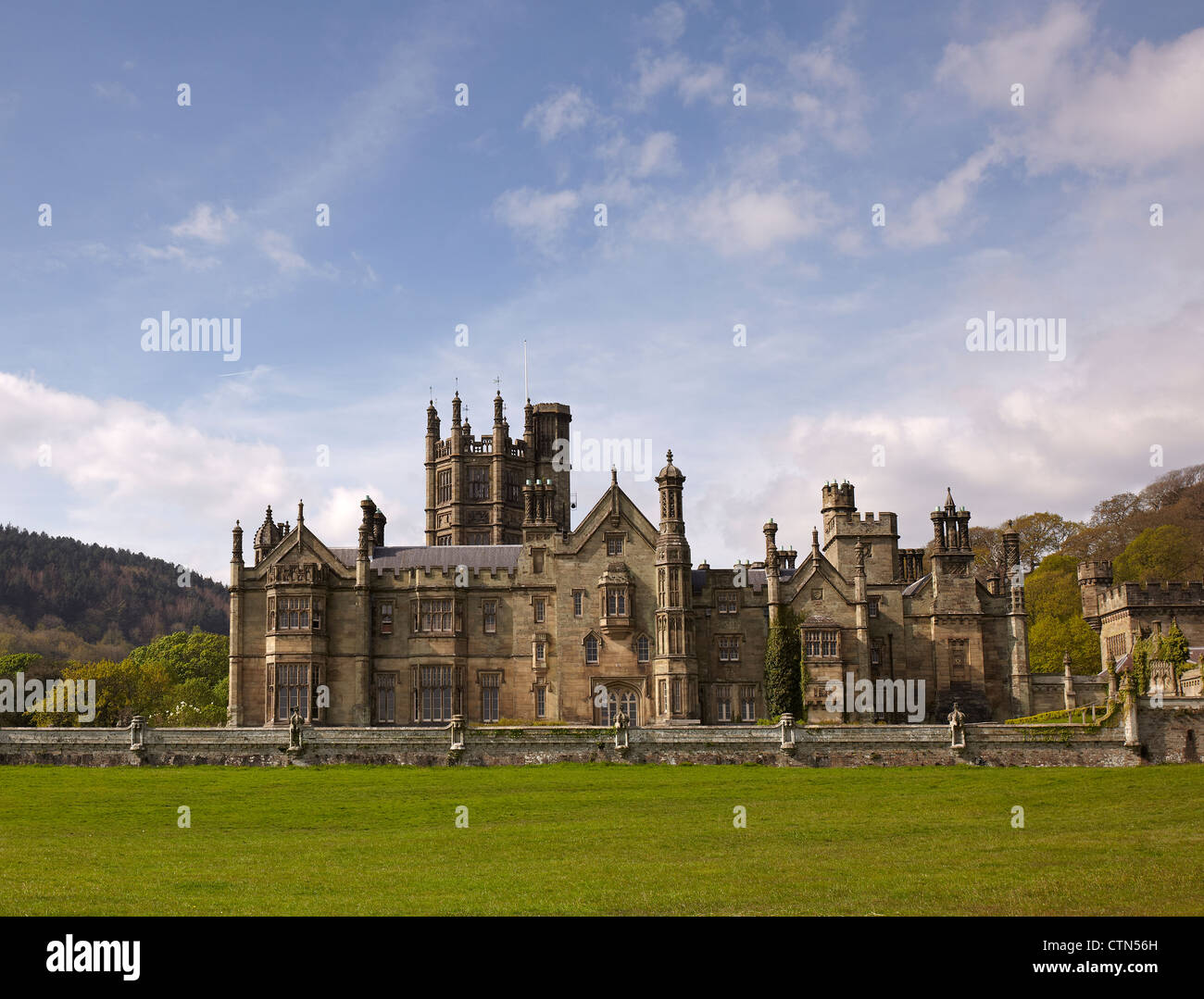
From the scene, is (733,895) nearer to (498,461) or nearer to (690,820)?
(690,820)

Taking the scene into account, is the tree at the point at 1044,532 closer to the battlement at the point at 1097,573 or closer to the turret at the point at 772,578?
the battlement at the point at 1097,573

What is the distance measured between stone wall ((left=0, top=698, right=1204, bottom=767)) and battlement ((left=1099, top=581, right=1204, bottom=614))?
25.9m

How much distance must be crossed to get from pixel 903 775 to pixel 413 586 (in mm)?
27210

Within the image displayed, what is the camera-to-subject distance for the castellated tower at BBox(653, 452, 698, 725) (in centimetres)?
5459

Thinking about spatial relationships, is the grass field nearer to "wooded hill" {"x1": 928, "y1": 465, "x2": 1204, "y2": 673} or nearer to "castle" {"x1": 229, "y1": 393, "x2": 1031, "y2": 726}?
"castle" {"x1": 229, "y1": 393, "x2": 1031, "y2": 726}

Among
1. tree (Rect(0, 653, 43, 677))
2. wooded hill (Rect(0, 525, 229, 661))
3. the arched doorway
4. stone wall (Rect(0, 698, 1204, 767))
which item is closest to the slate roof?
the arched doorway

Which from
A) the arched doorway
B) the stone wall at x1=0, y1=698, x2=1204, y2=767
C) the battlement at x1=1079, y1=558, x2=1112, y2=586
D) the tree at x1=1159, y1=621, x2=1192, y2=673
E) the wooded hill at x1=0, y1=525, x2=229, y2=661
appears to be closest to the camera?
the stone wall at x1=0, y1=698, x2=1204, y2=767

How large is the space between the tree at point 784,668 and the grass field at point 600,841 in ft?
51.5

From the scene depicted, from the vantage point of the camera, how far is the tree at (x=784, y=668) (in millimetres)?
56469

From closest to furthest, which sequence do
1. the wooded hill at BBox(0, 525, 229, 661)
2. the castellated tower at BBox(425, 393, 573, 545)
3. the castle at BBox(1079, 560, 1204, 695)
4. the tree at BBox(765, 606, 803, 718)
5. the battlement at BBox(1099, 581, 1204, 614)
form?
the tree at BBox(765, 606, 803, 718) < the castle at BBox(1079, 560, 1204, 695) < the battlement at BBox(1099, 581, 1204, 614) < the castellated tower at BBox(425, 393, 573, 545) < the wooded hill at BBox(0, 525, 229, 661)

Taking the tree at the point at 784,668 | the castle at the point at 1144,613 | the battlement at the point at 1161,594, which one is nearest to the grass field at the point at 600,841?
the tree at the point at 784,668

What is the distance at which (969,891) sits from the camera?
59.0 feet

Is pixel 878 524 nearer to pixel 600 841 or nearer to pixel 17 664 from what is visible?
pixel 600 841

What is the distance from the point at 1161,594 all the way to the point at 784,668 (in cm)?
2409
